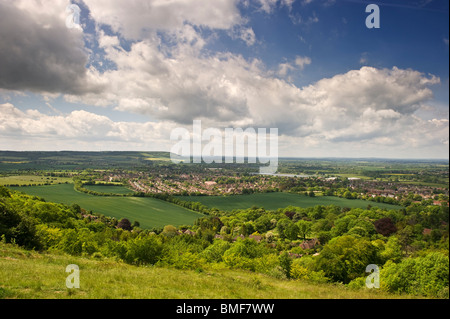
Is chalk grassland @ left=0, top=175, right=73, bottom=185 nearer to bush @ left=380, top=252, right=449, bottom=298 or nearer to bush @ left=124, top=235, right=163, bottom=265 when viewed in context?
bush @ left=124, top=235, right=163, bottom=265

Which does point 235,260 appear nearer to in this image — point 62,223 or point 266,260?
point 266,260

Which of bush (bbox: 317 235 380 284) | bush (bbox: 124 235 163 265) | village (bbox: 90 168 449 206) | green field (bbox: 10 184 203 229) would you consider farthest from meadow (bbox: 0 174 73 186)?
bush (bbox: 317 235 380 284)

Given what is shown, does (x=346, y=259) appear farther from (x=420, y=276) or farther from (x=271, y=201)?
(x=271, y=201)

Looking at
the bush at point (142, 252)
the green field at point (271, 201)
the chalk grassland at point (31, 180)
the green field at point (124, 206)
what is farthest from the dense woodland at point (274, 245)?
the green field at point (271, 201)

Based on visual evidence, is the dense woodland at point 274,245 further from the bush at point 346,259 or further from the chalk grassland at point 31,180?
the chalk grassland at point 31,180
